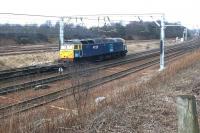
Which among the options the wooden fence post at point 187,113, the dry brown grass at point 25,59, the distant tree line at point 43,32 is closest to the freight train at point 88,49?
the dry brown grass at point 25,59

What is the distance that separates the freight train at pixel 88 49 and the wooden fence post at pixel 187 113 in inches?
1345

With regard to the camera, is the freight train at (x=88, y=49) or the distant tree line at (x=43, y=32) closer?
the freight train at (x=88, y=49)

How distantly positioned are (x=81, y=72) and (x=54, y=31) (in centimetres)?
5355

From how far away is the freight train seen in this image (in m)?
39.6

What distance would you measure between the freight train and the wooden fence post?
3415cm

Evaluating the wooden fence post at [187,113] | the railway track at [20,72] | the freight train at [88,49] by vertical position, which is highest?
the wooden fence post at [187,113]

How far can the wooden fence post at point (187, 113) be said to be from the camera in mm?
4870

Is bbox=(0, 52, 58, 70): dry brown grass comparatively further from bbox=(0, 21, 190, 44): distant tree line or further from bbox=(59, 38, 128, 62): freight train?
bbox=(0, 21, 190, 44): distant tree line

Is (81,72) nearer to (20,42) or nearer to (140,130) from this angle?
(140,130)

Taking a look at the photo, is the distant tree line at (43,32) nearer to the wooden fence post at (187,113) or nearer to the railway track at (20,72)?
the railway track at (20,72)

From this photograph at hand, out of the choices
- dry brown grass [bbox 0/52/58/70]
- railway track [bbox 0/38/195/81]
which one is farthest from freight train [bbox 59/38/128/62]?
railway track [bbox 0/38/195/81]

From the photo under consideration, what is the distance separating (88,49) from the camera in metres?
41.0

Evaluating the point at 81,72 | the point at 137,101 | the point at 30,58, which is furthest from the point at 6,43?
the point at 137,101

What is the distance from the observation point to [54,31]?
76.5m
